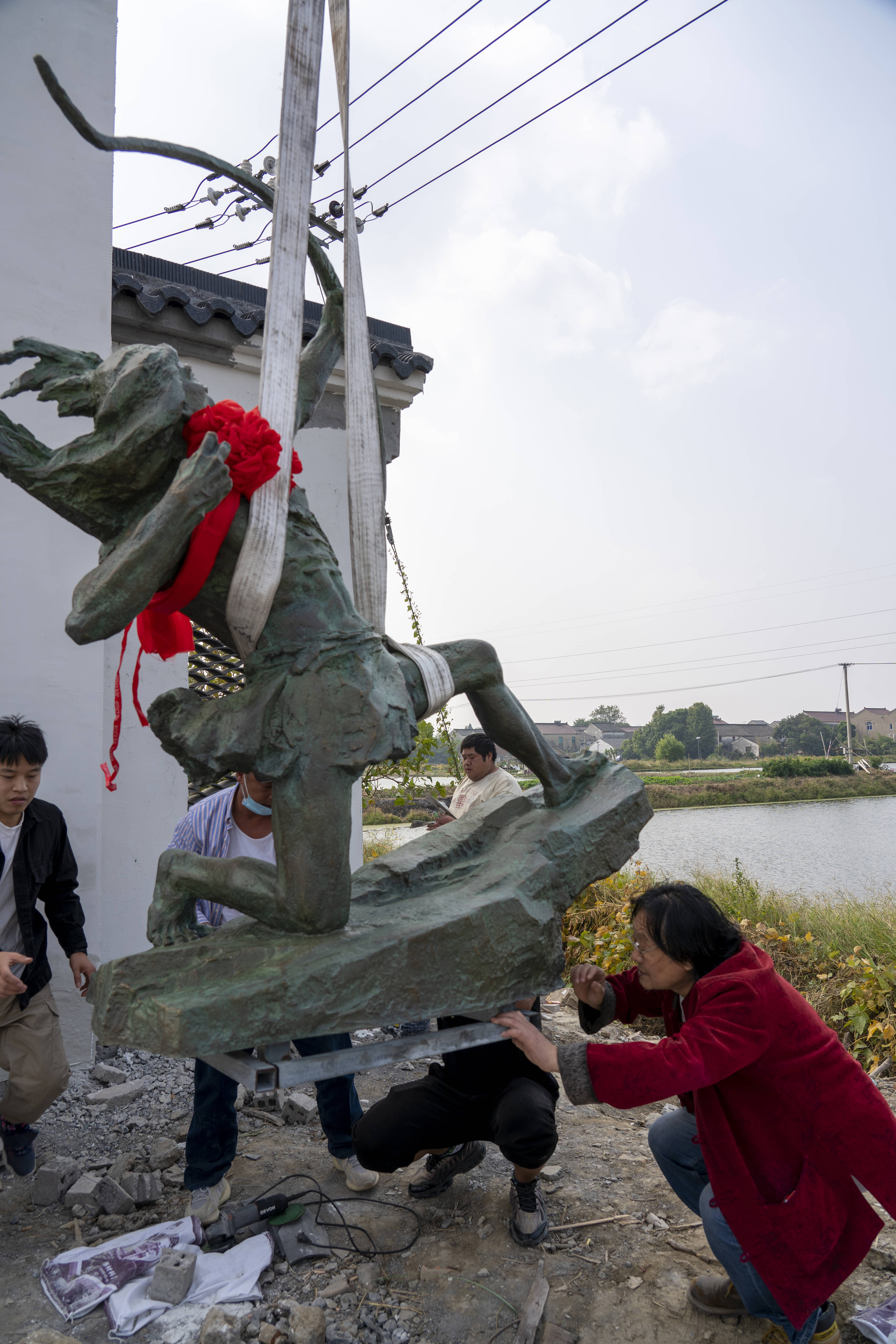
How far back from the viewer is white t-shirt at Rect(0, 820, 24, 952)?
3285mm

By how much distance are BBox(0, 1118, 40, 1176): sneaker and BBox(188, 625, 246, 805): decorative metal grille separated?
2101 millimetres

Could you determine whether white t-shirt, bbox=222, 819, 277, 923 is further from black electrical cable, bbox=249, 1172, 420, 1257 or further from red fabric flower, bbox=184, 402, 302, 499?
red fabric flower, bbox=184, 402, 302, 499

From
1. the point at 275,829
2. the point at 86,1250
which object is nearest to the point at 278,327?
the point at 275,829

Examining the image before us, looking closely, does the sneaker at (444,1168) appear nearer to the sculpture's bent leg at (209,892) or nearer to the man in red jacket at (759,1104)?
the man in red jacket at (759,1104)

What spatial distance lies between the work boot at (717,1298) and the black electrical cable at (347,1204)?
35.4 inches

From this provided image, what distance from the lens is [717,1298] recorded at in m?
2.37

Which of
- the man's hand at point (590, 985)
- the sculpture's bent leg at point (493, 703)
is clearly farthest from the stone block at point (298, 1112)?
the sculpture's bent leg at point (493, 703)

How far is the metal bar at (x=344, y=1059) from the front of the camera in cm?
221

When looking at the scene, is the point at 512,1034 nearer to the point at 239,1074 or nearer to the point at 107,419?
the point at 239,1074

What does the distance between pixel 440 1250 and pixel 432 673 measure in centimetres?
184

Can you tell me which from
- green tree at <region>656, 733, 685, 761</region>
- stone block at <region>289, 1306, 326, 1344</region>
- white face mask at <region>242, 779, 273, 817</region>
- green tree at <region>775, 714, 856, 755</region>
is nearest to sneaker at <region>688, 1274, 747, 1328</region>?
stone block at <region>289, 1306, 326, 1344</region>

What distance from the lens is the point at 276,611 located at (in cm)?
245

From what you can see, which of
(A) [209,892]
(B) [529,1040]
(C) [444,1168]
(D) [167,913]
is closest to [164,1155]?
(C) [444,1168]

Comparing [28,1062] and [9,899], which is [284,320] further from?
[28,1062]
